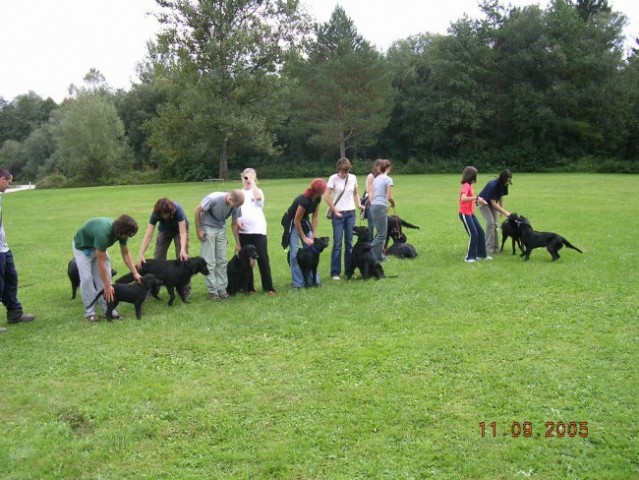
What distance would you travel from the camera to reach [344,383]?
510 cm

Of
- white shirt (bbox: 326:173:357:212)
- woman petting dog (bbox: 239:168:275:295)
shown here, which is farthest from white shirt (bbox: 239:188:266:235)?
white shirt (bbox: 326:173:357:212)

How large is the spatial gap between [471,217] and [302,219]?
3.46 m

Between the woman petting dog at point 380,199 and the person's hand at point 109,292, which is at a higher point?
the woman petting dog at point 380,199

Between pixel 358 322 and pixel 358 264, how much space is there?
2515mm

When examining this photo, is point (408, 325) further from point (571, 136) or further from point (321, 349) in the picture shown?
point (571, 136)

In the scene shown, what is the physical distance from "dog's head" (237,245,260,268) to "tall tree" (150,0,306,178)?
3487 cm

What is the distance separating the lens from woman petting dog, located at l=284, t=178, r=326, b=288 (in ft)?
27.9

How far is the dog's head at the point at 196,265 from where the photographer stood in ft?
26.9

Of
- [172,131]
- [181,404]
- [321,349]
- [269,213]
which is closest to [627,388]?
[321,349]

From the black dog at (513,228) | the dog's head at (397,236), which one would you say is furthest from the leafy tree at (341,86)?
the black dog at (513,228)

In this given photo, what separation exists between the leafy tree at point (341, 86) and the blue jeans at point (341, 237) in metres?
38.5

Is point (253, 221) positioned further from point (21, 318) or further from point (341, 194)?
point (21, 318)

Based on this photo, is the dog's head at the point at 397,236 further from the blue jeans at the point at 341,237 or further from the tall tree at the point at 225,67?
the tall tree at the point at 225,67

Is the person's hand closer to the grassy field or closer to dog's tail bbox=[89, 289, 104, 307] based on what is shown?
dog's tail bbox=[89, 289, 104, 307]
